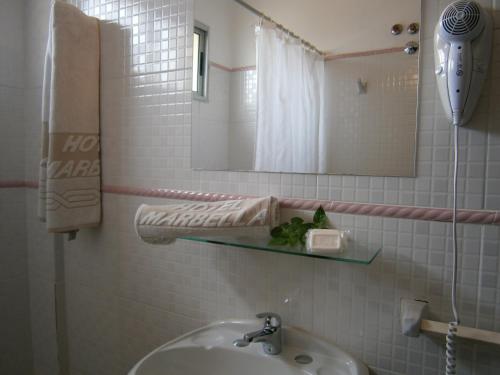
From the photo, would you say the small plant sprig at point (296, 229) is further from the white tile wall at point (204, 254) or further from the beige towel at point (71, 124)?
the beige towel at point (71, 124)

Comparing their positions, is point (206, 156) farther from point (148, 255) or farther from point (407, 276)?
point (407, 276)

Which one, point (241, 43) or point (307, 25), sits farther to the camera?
point (241, 43)

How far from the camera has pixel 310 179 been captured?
100 cm

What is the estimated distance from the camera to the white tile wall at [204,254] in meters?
0.83

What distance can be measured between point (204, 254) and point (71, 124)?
2.24 ft

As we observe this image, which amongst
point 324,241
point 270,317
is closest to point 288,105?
point 324,241

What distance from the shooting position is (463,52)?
0.73 m

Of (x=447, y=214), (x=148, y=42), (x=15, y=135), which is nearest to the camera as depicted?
(x=447, y=214)

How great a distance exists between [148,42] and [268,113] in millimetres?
513

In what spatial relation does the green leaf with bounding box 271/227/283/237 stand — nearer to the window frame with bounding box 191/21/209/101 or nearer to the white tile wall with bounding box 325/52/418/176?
the white tile wall with bounding box 325/52/418/176

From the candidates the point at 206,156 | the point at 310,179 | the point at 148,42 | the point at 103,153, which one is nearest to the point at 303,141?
the point at 310,179

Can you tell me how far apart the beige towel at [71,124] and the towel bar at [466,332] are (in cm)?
117

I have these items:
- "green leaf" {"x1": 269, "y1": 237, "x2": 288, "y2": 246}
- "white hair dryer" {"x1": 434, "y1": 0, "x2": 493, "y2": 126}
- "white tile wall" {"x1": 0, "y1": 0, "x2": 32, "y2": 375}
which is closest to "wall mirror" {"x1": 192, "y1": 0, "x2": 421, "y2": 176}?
"white hair dryer" {"x1": 434, "y1": 0, "x2": 493, "y2": 126}

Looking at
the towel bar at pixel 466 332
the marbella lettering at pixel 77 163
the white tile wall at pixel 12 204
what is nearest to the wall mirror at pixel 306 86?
the towel bar at pixel 466 332
